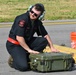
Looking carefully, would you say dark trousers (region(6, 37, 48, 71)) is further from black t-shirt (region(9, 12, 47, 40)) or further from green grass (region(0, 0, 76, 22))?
green grass (region(0, 0, 76, 22))

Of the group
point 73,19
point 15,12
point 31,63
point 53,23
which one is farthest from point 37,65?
point 15,12

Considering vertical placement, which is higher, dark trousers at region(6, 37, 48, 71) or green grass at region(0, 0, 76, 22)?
dark trousers at region(6, 37, 48, 71)

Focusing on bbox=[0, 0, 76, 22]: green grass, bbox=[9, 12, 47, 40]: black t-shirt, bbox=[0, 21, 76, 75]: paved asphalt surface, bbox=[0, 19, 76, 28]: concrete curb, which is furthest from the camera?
bbox=[0, 0, 76, 22]: green grass

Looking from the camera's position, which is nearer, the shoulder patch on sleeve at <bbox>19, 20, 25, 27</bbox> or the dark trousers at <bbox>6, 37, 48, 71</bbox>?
the dark trousers at <bbox>6, 37, 48, 71</bbox>

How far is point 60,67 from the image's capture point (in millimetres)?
8078

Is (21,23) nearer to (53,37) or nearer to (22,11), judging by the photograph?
(53,37)

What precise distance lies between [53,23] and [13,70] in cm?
943

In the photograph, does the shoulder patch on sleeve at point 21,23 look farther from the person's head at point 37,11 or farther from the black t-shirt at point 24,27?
the person's head at point 37,11

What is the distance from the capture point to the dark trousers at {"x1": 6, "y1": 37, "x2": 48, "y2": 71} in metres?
8.12

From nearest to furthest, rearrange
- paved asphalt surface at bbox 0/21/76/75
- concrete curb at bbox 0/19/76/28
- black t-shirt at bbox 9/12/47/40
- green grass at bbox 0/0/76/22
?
1. paved asphalt surface at bbox 0/21/76/75
2. black t-shirt at bbox 9/12/47/40
3. concrete curb at bbox 0/19/76/28
4. green grass at bbox 0/0/76/22

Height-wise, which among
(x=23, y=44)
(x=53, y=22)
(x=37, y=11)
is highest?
(x=37, y=11)

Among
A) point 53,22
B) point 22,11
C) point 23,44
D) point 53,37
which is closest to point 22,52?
point 23,44

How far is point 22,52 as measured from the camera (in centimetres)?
831

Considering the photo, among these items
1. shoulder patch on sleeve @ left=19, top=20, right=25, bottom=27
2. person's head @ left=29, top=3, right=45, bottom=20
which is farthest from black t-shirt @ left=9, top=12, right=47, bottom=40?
person's head @ left=29, top=3, right=45, bottom=20
